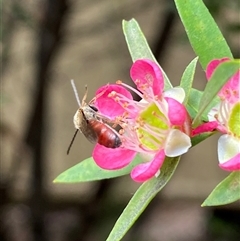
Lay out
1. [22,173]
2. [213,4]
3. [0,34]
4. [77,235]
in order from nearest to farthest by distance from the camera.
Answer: [213,4] → [0,34] → [77,235] → [22,173]

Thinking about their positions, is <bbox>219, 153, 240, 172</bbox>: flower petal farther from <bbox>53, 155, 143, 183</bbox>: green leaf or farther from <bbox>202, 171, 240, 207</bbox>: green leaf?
<bbox>53, 155, 143, 183</bbox>: green leaf

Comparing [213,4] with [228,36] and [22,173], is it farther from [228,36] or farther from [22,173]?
[22,173]

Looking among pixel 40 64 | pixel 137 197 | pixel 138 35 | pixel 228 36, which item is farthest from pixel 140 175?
pixel 40 64

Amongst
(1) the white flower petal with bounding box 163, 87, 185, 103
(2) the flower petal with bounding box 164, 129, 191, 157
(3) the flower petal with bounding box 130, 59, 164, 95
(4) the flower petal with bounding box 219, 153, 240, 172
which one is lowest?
(4) the flower petal with bounding box 219, 153, 240, 172

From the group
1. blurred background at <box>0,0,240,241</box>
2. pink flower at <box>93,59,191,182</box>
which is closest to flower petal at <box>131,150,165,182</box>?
pink flower at <box>93,59,191,182</box>

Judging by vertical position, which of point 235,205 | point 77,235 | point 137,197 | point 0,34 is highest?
point 0,34

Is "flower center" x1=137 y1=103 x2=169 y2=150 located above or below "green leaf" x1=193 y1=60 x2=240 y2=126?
below

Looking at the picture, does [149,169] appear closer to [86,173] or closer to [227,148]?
[227,148]
